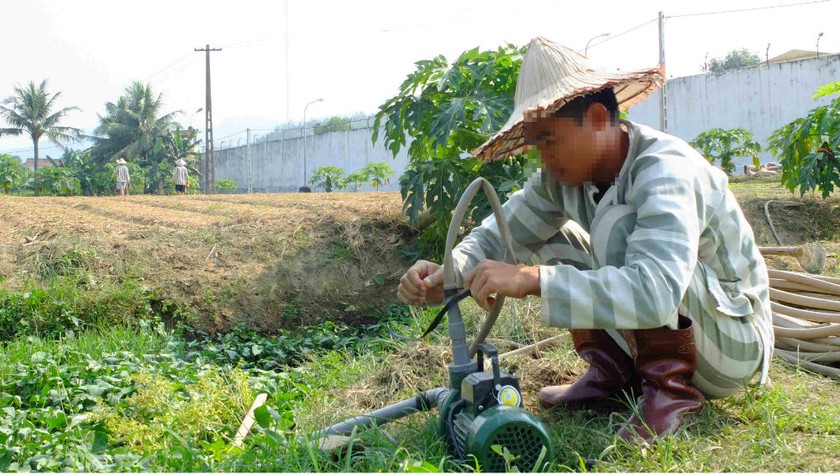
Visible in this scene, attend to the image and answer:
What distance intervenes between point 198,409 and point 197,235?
3.38 metres

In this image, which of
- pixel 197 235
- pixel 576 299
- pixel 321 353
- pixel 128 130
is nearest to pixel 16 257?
pixel 197 235

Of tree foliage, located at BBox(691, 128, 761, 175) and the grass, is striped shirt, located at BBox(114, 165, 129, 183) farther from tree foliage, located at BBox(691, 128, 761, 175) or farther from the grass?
the grass

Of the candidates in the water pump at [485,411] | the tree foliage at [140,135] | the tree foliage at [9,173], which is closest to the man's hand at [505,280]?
the water pump at [485,411]

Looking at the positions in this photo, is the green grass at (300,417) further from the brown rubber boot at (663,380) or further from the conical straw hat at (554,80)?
the conical straw hat at (554,80)

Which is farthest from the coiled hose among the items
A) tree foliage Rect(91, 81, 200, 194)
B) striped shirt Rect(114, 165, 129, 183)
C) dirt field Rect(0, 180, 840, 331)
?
tree foliage Rect(91, 81, 200, 194)

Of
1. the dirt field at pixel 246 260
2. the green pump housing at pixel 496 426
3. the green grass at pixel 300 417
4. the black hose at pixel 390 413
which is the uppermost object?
the dirt field at pixel 246 260

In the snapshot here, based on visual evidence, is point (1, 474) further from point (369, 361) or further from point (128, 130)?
point (128, 130)

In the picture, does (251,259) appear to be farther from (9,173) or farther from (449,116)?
(9,173)

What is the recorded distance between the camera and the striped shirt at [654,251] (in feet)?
6.02

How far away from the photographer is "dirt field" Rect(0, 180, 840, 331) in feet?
16.8

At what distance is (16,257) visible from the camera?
5.47 m

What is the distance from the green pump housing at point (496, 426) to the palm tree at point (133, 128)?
134 ft

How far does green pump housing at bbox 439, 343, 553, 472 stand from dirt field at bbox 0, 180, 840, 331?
10.9 feet

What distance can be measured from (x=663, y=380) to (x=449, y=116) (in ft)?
9.98
